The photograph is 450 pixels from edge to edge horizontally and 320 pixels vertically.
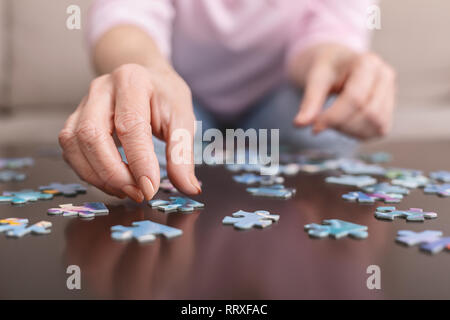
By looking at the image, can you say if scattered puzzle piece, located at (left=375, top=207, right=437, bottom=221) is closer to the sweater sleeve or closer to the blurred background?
the sweater sleeve

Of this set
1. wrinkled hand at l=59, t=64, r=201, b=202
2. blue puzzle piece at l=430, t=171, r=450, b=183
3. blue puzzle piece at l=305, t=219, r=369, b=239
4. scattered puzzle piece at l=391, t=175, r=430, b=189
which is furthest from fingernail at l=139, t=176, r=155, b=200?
blue puzzle piece at l=430, t=171, r=450, b=183

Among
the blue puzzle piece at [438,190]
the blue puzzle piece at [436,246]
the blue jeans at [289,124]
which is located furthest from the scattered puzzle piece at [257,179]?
the blue jeans at [289,124]

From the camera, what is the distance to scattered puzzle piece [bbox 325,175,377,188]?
897mm

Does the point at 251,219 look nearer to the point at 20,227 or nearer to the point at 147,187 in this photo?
the point at 147,187

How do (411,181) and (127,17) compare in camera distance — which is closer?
(411,181)

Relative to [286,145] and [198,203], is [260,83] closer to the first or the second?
[286,145]

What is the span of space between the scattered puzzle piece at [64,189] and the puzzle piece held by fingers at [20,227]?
0.59 ft

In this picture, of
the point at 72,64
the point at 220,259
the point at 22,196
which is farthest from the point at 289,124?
the point at 72,64

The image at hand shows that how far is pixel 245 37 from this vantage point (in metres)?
1.69

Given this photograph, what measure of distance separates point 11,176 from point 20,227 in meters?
0.43

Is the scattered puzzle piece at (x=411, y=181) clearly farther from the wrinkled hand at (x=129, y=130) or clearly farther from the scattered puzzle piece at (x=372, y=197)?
the wrinkled hand at (x=129, y=130)

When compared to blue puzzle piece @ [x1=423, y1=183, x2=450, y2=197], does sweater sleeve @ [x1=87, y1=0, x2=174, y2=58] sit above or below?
above

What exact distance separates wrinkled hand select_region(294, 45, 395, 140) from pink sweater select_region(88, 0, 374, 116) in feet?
0.94

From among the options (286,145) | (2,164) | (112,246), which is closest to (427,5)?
(286,145)
